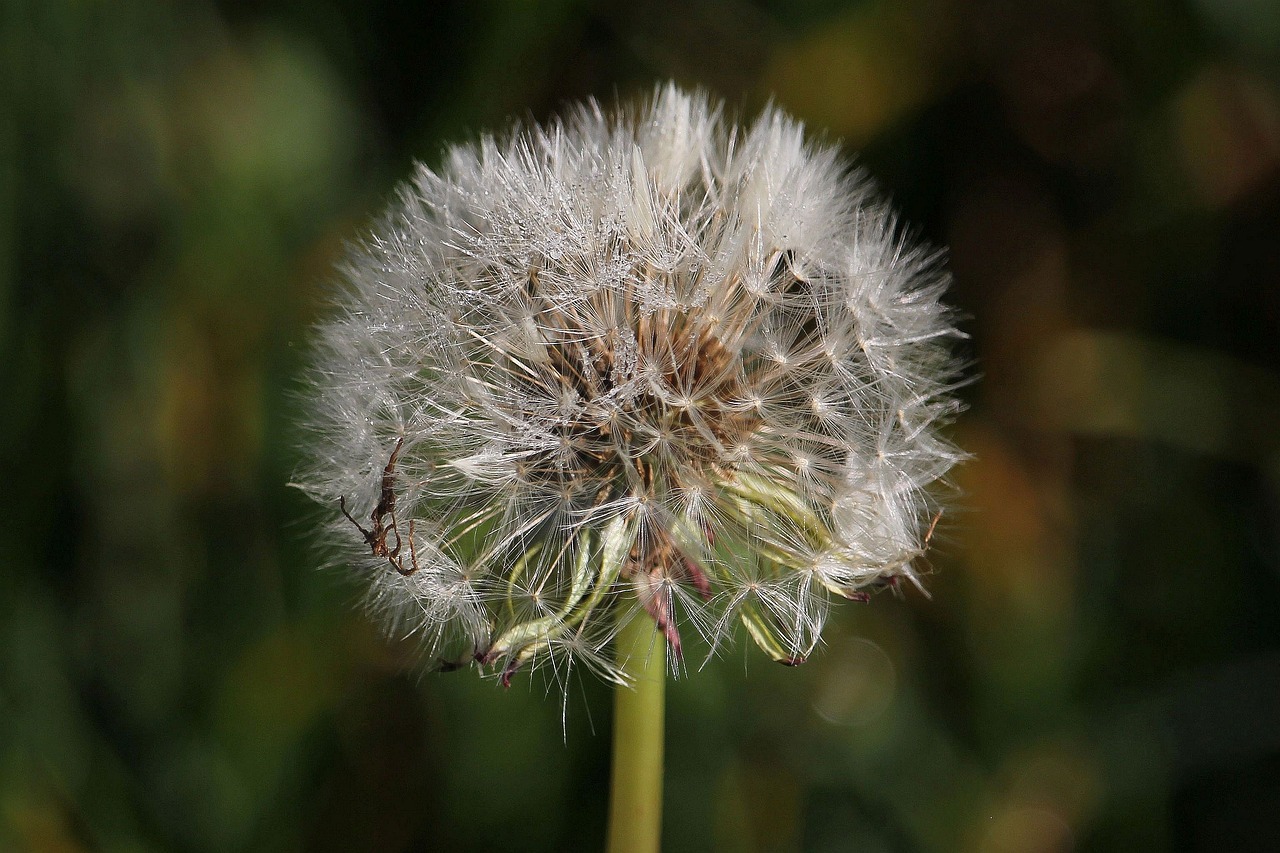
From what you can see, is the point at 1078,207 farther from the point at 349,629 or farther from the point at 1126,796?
the point at 349,629

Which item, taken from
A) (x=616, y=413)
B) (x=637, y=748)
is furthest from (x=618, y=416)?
(x=637, y=748)

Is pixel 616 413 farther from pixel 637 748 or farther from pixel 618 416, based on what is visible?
pixel 637 748

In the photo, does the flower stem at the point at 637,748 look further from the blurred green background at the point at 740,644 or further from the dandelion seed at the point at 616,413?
the blurred green background at the point at 740,644

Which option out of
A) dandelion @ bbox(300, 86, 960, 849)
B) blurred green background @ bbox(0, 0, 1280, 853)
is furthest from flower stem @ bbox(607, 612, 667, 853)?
blurred green background @ bbox(0, 0, 1280, 853)

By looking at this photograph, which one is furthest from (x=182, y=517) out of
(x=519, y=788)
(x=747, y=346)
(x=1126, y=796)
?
(x=1126, y=796)

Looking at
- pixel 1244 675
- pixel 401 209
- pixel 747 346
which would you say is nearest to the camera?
pixel 747 346

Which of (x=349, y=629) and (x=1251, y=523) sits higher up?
(x=1251, y=523)

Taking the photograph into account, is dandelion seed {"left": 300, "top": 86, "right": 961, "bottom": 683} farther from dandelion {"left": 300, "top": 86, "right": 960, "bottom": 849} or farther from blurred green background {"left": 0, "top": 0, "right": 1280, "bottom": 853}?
blurred green background {"left": 0, "top": 0, "right": 1280, "bottom": 853}

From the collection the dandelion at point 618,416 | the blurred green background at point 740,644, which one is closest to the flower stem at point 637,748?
the dandelion at point 618,416
